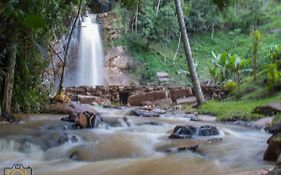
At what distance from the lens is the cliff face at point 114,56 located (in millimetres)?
22812

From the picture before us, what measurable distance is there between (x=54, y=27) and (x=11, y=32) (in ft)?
5.82

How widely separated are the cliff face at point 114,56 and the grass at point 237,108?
38.3 feet

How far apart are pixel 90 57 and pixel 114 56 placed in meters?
1.54

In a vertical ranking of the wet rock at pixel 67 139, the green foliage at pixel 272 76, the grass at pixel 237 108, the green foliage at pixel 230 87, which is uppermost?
the green foliage at pixel 272 76

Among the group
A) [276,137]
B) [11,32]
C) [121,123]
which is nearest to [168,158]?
[276,137]

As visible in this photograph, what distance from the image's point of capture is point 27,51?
28.2 feet

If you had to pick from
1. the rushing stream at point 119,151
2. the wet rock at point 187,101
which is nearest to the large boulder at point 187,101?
the wet rock at point 187,101

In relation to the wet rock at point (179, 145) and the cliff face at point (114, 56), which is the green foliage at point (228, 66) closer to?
the wet rock at point (179, 145)

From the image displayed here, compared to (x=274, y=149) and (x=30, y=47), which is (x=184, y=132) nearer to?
(x=274, y=149)

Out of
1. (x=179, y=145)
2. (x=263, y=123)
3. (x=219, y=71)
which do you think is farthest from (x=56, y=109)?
(x=219, y=71)

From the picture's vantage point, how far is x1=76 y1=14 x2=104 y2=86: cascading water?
22.8 metres

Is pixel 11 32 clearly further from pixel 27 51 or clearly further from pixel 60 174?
pixel 60 174

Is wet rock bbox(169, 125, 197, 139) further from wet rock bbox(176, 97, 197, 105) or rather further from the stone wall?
the stone wall

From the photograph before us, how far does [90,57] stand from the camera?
2319cm
